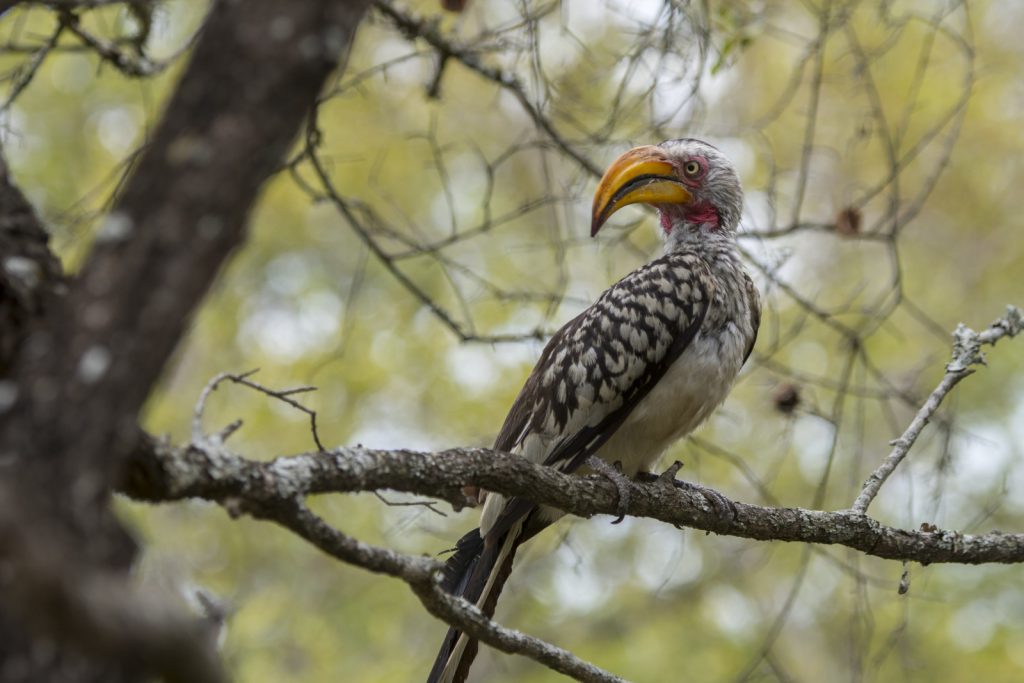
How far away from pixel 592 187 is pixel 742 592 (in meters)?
5.78

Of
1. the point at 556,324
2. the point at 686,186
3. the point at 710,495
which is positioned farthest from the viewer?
the point at 556,324

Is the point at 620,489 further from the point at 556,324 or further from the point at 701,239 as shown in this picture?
the point at 556,324

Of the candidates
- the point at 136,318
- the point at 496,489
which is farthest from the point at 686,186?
the point at 136,318

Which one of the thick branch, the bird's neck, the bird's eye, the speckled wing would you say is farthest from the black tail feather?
Result: the bird's eye

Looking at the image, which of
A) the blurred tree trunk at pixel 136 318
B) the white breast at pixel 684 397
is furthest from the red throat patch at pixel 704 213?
the blurred tree trunk at pixel 136 318

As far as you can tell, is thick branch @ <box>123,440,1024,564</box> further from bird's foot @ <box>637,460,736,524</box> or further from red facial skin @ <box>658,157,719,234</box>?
red facial skin @ <box>658,157,719,234</box>

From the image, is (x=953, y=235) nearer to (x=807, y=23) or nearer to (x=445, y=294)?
(x=807, y=23)

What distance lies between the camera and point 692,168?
15.5 feet

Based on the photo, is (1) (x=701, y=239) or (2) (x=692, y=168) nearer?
(1) (x=701, y=239)

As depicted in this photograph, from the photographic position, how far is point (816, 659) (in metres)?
10.2

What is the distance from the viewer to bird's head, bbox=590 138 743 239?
4.52m

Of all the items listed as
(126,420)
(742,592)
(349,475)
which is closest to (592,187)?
(349,475)

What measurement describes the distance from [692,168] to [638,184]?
353 mm

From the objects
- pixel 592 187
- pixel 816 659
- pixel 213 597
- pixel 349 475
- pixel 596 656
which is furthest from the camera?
pixel 816 659
